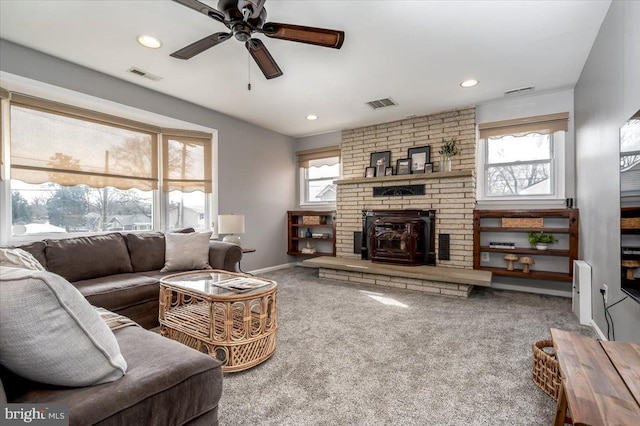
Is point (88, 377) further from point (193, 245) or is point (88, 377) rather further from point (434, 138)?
point (434, 138)

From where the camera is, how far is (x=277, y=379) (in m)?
1.84

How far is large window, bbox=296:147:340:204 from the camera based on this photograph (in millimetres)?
5598

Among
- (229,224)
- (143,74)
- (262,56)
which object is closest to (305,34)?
(262,56)

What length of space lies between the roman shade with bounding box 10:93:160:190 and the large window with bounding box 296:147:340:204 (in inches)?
106

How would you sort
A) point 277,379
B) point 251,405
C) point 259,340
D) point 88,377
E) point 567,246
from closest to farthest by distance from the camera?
1. point 88,377
2. point 251,405
3. point 277,379
4. point 259,340
5. point 567,246

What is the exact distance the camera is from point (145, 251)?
318cm

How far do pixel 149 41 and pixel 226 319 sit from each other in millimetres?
2469

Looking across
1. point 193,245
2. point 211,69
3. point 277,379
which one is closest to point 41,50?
point 211,69

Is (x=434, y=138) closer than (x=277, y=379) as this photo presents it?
No

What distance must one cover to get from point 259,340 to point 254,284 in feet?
1.29

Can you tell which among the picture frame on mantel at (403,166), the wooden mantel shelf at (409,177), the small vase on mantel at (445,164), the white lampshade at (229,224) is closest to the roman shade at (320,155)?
the wooden mantel shelf at (409,177)

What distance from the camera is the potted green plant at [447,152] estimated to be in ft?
14.0

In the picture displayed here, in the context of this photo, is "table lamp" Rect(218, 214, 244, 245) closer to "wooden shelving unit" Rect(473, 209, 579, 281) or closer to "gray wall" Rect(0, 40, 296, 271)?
"gray wall" Rect(0, 40, 296, 271)

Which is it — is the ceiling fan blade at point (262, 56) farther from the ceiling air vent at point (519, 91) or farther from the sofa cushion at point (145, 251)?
the ceiling air vent at point (519, 91)
